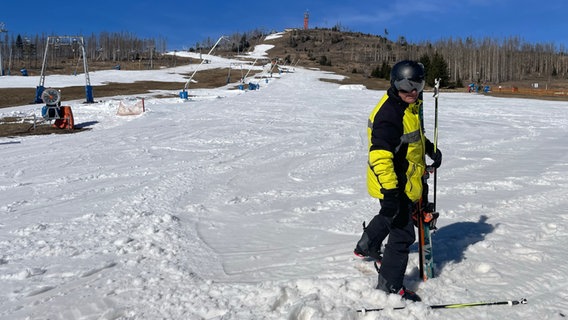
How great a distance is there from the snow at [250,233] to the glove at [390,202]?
29.7 inches

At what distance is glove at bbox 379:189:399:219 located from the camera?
130 inches

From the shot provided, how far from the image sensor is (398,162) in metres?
3.57

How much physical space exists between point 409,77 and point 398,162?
2.21 ft

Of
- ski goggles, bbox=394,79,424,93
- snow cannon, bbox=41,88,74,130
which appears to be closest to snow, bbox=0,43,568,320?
ski goggles, bbox=394,79,424,93

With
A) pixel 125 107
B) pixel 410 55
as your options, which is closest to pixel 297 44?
pixel 410 55

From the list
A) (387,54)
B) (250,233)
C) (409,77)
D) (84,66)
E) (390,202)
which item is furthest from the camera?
(387,54)

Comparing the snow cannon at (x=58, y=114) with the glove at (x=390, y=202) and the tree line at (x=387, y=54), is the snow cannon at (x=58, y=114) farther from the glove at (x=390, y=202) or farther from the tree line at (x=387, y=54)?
the tree line at (x=387, y=54)

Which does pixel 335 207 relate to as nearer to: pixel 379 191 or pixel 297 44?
pixel 379 191

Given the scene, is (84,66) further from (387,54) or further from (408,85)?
(387,54)

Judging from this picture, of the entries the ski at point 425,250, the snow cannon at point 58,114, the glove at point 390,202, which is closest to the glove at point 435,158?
the ski at point 425,250

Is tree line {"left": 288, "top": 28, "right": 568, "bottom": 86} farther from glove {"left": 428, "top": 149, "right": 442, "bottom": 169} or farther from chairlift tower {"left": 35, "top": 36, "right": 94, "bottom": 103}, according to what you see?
glove {"left": 428, "top": 149, "right": 442, "bottom": 169}

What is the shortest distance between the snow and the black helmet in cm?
168

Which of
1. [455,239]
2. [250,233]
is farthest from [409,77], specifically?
[250,233]

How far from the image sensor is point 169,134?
14.6m
